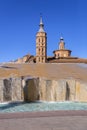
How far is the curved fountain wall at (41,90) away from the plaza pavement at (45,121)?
484 centimetres

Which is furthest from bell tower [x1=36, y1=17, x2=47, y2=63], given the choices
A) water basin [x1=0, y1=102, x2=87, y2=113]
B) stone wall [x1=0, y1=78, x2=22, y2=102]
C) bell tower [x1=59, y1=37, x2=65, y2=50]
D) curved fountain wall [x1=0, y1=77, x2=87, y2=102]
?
water basin [x1=0, y1=102, x2=87, y2=113]

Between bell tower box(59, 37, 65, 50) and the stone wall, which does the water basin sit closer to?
the stone wall

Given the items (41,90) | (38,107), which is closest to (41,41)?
(41,90)

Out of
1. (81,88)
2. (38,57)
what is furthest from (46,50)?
(81,88)

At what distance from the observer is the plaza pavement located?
4.25 m

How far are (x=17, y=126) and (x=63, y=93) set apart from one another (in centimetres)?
617

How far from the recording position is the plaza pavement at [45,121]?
167 inches

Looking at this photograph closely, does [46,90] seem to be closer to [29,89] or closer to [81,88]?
[29,89]

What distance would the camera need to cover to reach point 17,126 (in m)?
4.34

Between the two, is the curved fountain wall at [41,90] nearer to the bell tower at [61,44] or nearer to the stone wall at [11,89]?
the stone wall at [11,89]

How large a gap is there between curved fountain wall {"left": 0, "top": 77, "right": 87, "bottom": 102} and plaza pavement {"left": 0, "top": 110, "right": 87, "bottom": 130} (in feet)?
15.9

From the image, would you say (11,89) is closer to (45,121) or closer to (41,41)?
(45,121)

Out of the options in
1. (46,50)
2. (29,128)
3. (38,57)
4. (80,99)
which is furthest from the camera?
(46,50)

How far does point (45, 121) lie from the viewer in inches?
185
